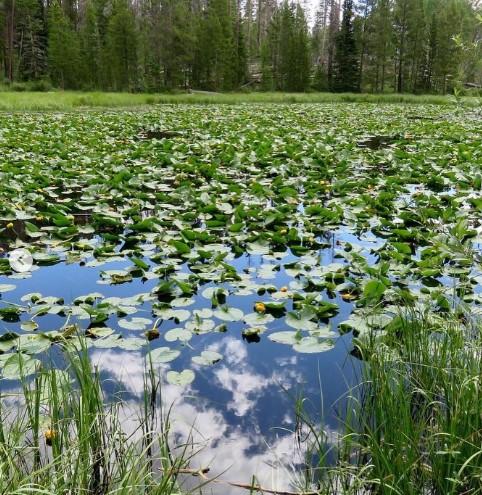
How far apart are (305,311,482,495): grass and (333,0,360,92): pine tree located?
1439 inches

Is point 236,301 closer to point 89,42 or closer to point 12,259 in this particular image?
point 12,259

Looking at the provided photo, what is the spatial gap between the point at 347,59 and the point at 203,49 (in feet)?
32.7

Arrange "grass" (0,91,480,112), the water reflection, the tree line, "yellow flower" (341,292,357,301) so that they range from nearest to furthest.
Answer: the water reflection < "yellow flower" (341,292,357,301) < "grass" (0,91,480,112) < the tree line

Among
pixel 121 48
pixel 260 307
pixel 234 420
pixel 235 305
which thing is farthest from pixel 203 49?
pixel 234 420

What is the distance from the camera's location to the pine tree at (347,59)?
117ft

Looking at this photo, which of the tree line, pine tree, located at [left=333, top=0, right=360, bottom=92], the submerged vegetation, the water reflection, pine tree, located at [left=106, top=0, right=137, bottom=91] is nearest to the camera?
the submerged vegetation

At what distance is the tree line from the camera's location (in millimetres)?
32281

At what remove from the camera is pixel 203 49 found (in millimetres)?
33812

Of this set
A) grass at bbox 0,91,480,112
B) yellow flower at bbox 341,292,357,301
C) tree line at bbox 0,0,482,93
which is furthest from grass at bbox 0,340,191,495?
tree line at bbox 0,0,482,93

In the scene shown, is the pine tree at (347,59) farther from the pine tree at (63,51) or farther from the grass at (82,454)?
the grass at (82,454)

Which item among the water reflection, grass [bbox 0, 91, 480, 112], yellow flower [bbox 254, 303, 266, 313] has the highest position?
grass [bbox 0, 91, 480, 112]

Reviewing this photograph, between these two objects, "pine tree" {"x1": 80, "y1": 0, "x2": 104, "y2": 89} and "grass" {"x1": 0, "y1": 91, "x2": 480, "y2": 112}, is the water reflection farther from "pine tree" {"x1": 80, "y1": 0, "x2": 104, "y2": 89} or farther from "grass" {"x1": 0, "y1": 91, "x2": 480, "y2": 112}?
"pine tree" {"x1": 80, "y1": 0, "x2": 104, "y2": 89}

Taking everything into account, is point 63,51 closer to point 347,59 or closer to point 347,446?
point 347,59

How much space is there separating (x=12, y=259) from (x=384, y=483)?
277cm
